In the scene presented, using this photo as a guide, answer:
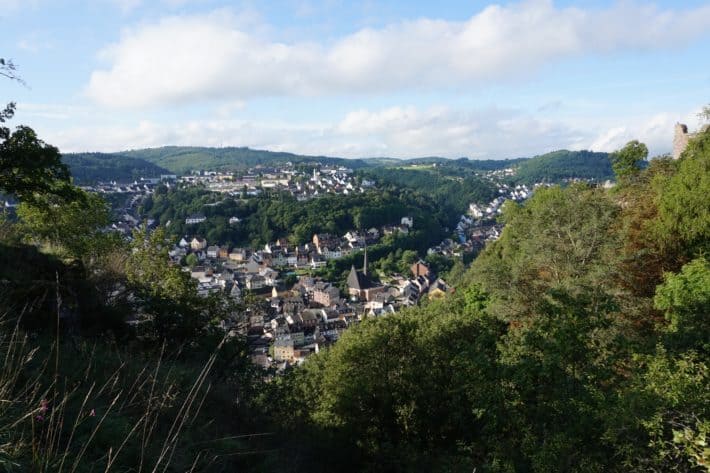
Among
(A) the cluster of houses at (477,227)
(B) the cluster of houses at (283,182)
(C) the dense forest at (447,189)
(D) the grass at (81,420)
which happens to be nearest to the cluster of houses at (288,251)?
(A) the cluster of houses at (477,227)

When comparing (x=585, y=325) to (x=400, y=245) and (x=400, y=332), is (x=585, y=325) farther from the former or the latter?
(x=400, y=245)

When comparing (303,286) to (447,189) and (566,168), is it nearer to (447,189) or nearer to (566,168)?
(447,189)

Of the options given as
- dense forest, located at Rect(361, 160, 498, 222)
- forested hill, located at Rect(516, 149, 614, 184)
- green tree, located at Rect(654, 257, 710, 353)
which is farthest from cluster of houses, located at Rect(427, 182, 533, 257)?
green tree, located at Rect(654, 257, 710, 353)

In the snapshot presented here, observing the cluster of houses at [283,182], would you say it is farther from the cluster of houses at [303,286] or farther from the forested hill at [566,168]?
the forested hill at [566,168]

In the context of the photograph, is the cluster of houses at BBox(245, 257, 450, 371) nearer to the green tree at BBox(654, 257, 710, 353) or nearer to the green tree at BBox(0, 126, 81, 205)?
the green tree at BBox(654, 257, 710, 353)

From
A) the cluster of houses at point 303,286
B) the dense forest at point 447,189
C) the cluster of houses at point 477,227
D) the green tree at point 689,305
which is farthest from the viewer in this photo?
the dense forest at point 447,189

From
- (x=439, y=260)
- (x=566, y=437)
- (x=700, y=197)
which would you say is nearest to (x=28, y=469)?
(x=566, y=437)
